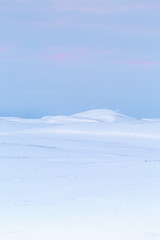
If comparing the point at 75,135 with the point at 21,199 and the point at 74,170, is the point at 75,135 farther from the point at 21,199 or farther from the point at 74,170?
the point at 21,199

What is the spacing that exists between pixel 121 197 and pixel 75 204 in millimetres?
923

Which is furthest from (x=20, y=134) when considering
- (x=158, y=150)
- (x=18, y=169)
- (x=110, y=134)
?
(x=18, y=169)

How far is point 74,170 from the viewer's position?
1055cm

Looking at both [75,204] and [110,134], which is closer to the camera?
[75,204]

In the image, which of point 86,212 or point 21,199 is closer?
point 86,212

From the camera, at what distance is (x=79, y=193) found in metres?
7.96

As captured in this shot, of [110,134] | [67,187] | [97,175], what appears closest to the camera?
[67,187]

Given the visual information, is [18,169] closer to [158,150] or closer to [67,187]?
[67,187]

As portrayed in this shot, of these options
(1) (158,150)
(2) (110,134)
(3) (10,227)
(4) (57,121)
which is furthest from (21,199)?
(4) (57,121)

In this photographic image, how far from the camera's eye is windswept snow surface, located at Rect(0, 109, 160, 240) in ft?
19.1

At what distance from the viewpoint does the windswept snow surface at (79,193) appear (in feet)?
19.1

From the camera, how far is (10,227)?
5.84 metres

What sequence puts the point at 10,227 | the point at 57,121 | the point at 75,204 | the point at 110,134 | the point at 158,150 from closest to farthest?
1. the point at 10,227
2. the point at 75,204
3. the point at 158,150
4. the point at 110,134
5. the point at 57,121

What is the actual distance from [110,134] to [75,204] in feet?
46.3
